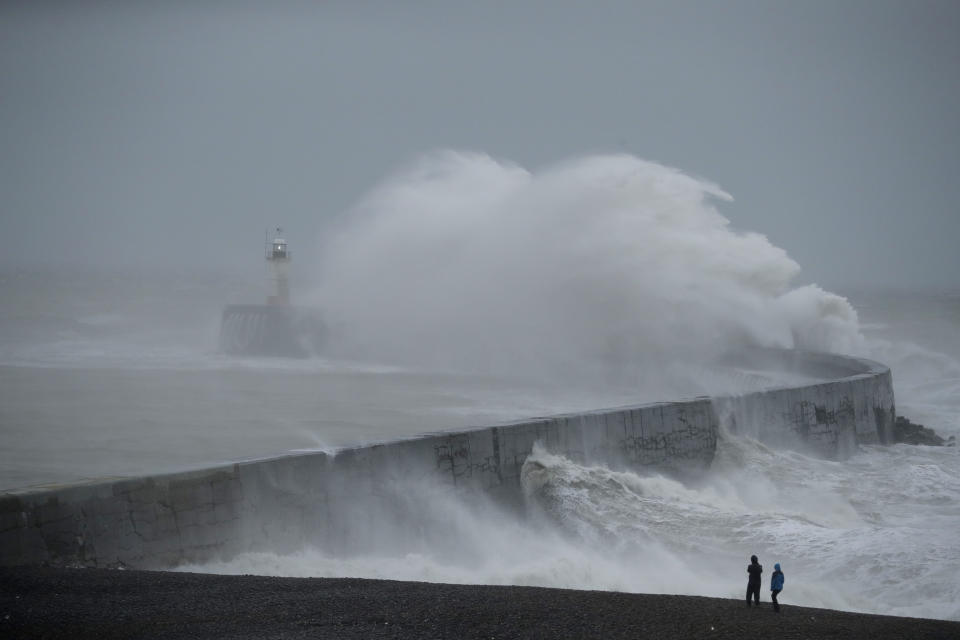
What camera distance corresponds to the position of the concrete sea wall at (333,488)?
5.84m

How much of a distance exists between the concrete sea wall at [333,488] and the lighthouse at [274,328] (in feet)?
58.9

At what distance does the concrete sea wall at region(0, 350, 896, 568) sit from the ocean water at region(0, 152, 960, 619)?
19 centimetres

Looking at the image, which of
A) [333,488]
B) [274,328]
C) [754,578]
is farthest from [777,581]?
[274,328]

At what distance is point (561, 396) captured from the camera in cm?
1833

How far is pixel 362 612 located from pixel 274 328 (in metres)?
23.8

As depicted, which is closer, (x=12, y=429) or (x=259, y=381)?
(x=12, y=429)

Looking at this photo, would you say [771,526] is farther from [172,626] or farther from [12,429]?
[12,429]

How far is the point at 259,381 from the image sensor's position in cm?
2086

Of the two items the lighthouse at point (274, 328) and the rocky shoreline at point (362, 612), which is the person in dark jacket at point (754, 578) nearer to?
the rocky shoreline at point (362, 612)

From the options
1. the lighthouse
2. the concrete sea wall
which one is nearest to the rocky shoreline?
the concrete sea wall

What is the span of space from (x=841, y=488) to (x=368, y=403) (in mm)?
8936

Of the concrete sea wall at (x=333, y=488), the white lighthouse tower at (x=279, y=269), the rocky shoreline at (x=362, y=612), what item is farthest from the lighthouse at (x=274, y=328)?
the rocky shoreline at (x=362, y=612)

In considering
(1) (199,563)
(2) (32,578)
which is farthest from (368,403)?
(2) (32,578)

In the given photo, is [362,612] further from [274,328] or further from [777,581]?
[274,328]
